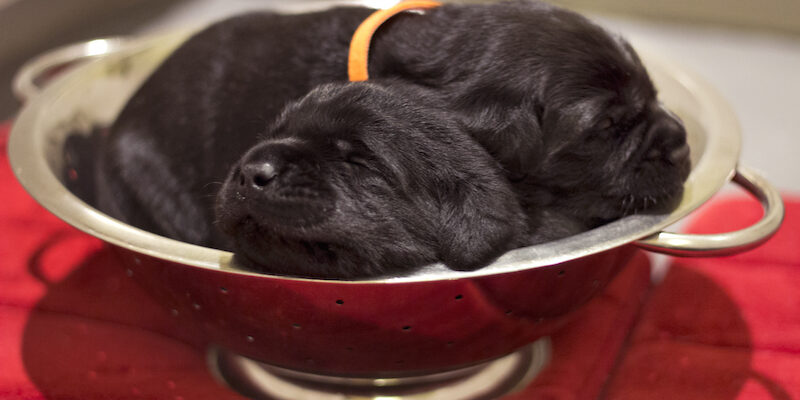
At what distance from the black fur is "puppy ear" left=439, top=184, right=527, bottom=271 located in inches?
0.4

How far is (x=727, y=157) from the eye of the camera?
3.42 feet

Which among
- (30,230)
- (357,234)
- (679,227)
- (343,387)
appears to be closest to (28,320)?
(30,230)

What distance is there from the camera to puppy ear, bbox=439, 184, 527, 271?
85 cm

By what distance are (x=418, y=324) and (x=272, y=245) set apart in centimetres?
19

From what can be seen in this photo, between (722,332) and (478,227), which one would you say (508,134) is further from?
(722,332)

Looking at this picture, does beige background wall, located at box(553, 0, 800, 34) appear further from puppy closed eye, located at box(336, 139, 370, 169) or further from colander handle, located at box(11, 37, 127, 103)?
puppy closed eye, located at box(336, 139, 370, 169)

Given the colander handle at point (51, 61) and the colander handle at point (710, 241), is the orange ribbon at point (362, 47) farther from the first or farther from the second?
the colander handle at point (51, 61)

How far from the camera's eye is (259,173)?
0.84m

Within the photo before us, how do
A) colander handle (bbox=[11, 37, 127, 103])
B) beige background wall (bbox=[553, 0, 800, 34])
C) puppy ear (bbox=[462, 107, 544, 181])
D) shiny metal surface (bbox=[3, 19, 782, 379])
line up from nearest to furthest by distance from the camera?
1. shiny metal surface (bbox=[3, 19, 782, 379])
2. puppy ear (bbox=[462, 107, 544, 181])
3. colander handle (bbox=[11, 37, 127, 103])
4. beige background wall (bbox=[553, 0, 800, 34])

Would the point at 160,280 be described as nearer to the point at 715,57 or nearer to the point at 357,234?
the point at 357,234

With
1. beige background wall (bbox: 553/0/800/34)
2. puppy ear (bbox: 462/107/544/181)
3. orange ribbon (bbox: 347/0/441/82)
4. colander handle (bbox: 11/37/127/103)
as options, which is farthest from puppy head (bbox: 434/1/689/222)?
beige background wall (bbox: 553/0/800/34)

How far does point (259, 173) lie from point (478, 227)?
25cm

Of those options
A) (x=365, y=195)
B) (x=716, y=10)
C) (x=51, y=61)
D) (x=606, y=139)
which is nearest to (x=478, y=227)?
(x=365, y=195)

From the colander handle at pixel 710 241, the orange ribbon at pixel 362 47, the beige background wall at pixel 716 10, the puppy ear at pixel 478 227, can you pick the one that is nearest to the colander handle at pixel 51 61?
the orange ribbon at pixel 362 47
